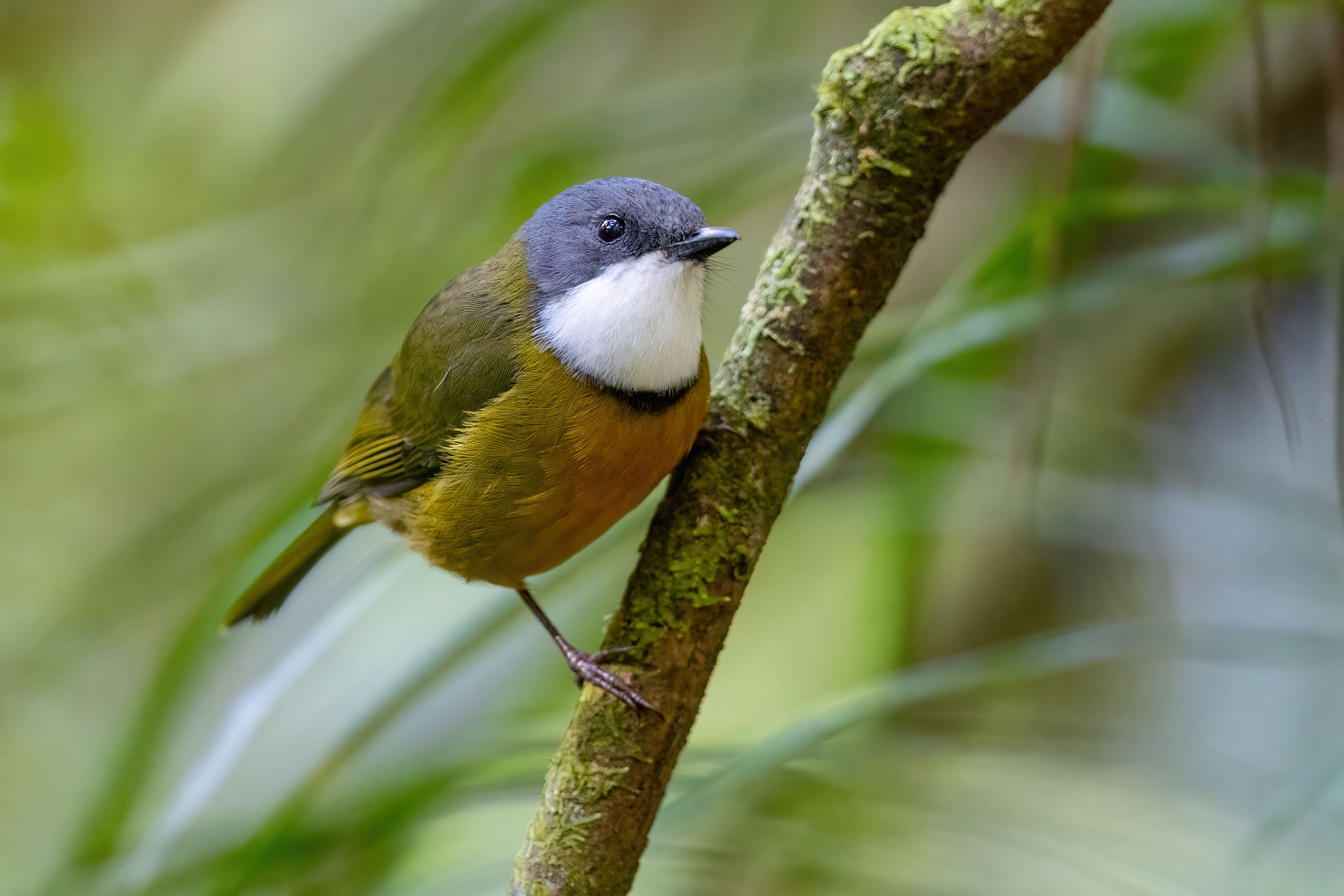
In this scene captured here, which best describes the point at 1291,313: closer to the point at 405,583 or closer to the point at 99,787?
the point at 405,583

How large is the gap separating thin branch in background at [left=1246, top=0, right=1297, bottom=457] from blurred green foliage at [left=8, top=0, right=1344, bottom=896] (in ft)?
0.14

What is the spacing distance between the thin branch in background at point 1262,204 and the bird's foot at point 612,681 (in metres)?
1.05

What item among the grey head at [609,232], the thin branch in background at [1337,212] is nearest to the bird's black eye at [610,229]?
the grey head at [609,232]

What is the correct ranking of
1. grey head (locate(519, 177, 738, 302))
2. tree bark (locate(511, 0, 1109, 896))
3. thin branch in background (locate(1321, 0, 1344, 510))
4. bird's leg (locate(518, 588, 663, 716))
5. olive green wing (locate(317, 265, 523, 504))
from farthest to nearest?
1. olive green wing (locate(317, 265, 523, 504))
2. grey head (locate(519, 177, 738, 302))
3. thin branch in background (locate(1321, 0, 1344, 510))
4. bird's leg (locate(518, 588, 663, 716))
5. tree bark (locate(511, 0, 1109, 896))

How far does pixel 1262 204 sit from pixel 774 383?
915 mm

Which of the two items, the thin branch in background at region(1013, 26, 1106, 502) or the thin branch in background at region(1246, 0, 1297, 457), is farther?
the thin branch in background at region(1013, 26, 1106, 502)

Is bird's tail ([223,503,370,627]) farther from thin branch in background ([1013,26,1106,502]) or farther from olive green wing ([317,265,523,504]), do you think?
thin branch in background ([1013,26,1106,502])

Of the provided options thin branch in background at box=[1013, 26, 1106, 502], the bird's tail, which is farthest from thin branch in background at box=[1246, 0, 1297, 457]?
the bird's tail

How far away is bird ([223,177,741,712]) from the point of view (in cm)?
170

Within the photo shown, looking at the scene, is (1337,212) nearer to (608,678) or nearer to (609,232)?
(609,232)

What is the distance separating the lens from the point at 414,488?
6.81 feet

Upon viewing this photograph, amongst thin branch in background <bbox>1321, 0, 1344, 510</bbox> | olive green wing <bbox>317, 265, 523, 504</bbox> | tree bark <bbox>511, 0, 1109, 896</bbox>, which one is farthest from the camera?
olive green wing <bbox>317, 265, 523, 504</bbox>

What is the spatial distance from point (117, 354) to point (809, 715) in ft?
7.41

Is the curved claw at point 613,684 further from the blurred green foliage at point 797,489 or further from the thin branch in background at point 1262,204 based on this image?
the thin branch in background at point 1262,204
